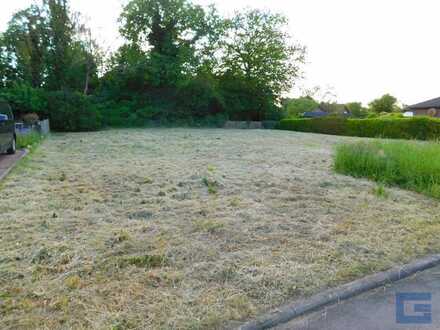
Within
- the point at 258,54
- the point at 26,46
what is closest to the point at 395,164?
the point at 26,46

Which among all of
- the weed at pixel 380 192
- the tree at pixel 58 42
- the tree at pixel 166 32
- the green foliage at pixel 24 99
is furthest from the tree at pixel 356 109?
the weed at pixel 380 192

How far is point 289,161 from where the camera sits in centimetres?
668

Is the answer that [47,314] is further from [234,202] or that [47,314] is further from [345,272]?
[234,202]

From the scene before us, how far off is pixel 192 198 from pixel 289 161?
3.51 meters

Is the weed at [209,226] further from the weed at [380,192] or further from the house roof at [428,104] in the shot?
the house roof at [428,104]

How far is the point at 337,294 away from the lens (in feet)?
5.90

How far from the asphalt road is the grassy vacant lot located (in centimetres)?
18

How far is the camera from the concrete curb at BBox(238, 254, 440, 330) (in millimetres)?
1574

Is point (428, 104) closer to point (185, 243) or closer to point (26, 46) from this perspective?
point (26, 46)

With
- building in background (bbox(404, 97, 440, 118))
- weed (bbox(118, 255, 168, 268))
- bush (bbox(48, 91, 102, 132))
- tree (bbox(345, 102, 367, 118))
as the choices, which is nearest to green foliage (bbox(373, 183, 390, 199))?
weed (bbox(118, 255, 168, 268))

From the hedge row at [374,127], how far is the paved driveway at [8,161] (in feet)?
42.3

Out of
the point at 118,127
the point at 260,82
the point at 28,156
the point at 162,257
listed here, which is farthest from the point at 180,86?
the point at 162,257

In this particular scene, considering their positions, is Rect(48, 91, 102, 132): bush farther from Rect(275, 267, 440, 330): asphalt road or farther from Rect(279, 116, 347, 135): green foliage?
Rect(275, 267, 440, 330): asphalt road

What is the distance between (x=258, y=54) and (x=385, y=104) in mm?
23401
